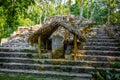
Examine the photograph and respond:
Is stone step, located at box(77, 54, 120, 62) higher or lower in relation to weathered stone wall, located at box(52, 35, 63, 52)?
lower

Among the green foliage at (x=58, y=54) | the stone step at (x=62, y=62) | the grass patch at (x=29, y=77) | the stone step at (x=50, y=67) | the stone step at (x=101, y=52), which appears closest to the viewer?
the grass patch at (x=29, y=77)

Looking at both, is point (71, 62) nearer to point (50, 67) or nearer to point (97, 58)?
point (50, 67)

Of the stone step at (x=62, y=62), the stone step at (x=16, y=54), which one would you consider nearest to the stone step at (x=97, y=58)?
the stone step at (x=62, y=62)

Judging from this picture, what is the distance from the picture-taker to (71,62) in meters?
11.3

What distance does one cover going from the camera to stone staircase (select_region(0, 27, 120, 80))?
1070 cm

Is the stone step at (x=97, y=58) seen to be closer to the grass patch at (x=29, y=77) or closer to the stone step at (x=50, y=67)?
the stone step at (x=50, y=67)

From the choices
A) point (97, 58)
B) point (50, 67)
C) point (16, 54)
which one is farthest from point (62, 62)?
point (16, 54)

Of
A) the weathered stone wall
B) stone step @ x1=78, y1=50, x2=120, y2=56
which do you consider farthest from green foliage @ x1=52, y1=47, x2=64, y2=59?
stone step @ x1=78, y1=50, x2=120, y2=56

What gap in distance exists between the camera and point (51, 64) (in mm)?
11445

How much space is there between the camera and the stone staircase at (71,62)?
421 inches

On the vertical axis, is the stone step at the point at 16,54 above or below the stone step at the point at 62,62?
above

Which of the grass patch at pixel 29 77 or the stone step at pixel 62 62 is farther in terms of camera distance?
the stone step at pixel 62 62

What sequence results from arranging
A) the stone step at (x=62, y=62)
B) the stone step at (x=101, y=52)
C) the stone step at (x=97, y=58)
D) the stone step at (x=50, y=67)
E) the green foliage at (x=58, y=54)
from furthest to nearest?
the green foliage at (x=58, y=54), the stone step at (x=101, y=52), the stone step at (x=97, y=58), the stone step at (x=62, y=62), the stone step at (x=50, y=67)

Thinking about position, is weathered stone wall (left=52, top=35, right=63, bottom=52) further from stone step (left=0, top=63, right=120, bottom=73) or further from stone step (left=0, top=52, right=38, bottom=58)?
stone step (left=0, top=63, right=120, bottom=73)
